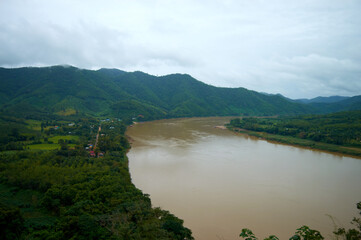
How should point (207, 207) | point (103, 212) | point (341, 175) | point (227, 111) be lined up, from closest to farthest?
1. point (103, 212)
2. point (207, 207)
3. point (341, 175)
4. point (227, 111)

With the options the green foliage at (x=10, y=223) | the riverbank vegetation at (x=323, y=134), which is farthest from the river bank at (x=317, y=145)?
the green foliage at (x=10, y=223)

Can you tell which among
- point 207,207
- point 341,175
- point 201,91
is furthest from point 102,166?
point 201,91

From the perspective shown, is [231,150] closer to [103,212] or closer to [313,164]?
[313,164]

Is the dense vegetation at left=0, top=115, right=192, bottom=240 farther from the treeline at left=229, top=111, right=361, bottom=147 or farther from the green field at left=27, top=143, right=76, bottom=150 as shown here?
the treeline at left=229, top=111, right=361, bottom=147

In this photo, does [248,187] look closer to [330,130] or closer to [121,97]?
[330,130]

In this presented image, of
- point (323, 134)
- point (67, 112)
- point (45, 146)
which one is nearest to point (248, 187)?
point (45, 146)

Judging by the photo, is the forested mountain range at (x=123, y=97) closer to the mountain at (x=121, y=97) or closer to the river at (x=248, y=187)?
the mountain at (x=121, y=97)
